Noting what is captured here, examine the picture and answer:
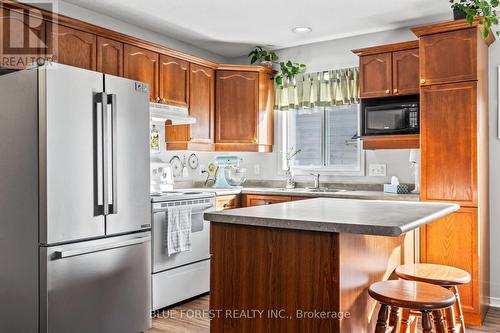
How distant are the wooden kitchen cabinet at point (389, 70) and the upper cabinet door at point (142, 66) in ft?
6.05

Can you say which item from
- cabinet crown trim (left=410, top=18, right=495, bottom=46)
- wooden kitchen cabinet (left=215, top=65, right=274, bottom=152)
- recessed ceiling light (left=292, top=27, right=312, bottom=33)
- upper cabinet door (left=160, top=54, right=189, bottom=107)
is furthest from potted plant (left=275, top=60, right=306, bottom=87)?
cabinet crown trim (left=410, top=18, right=495, bottom=46)

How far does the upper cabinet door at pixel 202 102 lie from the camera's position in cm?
435

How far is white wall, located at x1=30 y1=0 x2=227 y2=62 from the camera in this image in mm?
3516

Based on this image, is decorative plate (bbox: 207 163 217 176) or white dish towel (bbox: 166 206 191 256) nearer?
white dish towel (bbox: 166 206 191 256)

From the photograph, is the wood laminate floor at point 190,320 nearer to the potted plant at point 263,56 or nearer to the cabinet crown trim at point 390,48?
the cabinet crown trim at point 390,48

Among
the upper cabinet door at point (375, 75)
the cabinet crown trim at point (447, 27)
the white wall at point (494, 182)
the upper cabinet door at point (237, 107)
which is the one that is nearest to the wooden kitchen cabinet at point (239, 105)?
the upper cabinet door at point (237, 107)

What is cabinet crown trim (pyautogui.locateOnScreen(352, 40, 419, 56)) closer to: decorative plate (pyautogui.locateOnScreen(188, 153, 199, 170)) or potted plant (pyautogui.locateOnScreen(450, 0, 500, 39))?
potted plant (pyautogui.locateOnScreen(450, 0, 500, 39))

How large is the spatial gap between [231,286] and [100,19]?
2797 millimetres

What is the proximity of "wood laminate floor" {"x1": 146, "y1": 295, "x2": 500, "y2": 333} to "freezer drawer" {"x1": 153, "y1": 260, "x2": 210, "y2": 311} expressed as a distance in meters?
0.08

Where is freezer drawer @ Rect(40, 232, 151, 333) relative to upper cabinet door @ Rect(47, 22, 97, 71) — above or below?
below

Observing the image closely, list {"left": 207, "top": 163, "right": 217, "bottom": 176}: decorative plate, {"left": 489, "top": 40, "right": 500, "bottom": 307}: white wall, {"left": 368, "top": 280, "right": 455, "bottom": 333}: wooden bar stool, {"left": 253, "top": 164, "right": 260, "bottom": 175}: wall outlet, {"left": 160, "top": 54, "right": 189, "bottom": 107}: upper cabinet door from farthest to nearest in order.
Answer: {"left": 253, "top": 164, "right": 260, "bottom": 175}: wall outlet → {"left": 207, "top": 163, "right": 217, "bottom": 176}: decorative plate → {"left": 160, "top": 54, "right": 189, "bottom": 107}: upper cabinet door → {"left": 489, "top": 40, "right": 500, "bottom": 307}: white wall → {"left": 368, "top": 280, "right": 455, "bottom": 333}: wooden bar stool

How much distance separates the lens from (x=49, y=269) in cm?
242

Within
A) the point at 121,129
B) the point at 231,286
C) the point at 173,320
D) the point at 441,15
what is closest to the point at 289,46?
the point at 441,15

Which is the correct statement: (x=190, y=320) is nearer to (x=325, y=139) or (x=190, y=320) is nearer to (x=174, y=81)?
(x=174, y=81)
